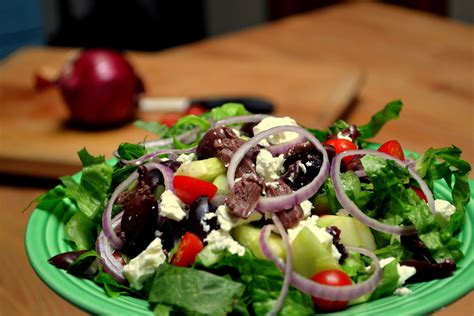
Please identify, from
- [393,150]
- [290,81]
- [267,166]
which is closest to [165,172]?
[267,166]

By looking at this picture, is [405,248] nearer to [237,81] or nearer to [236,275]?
[236,275]

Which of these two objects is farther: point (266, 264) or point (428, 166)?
point (428, 166)

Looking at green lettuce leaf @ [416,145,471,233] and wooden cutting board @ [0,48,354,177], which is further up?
green lettuce leaf @ [416,145,471,233]

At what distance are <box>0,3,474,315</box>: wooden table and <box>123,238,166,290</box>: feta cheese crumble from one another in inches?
25.2

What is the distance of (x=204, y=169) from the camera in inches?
48.4

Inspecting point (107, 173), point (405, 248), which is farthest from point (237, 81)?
point (405, 248)

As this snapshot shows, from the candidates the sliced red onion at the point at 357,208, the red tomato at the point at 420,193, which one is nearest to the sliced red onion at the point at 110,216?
the sliced red onion at the point at 357,208

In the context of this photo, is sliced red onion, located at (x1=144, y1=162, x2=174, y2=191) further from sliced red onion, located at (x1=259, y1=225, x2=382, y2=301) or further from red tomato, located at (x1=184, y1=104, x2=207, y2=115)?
red tomato, located at (x1=184, y1=104, x2=207, y2=115)

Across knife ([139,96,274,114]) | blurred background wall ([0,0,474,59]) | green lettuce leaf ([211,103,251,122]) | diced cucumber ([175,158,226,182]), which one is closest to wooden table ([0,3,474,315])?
knife ([139,96,274,114])

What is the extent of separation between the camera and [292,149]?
1260 millimetres

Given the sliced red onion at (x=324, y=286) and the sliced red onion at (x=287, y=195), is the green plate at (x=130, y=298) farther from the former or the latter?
the sliced red onion at (x=287, y=195)

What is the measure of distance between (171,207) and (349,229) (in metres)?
0.26

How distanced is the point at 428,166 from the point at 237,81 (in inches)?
62.8

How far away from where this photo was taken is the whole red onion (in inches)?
97.9
